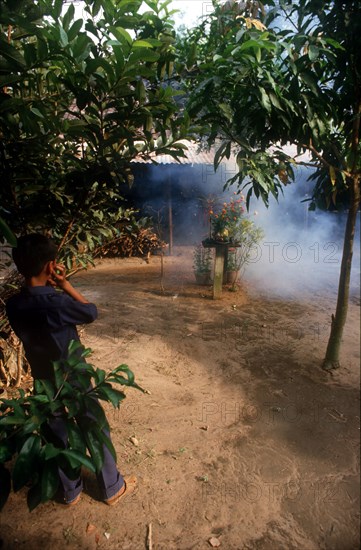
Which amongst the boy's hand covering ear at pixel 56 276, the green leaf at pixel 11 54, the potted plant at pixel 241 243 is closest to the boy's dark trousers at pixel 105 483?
the boy's hand covering ear at pixel 56 276

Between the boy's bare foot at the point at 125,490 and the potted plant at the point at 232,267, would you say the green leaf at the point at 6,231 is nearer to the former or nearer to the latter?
the boy's bare foot at the point at 125,490

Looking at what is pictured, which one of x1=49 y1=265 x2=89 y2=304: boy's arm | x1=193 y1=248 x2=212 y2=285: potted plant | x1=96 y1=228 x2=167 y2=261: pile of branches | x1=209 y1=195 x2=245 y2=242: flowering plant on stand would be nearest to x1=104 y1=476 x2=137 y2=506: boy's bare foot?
x1=49 y1=265 x2=89 y2=304: boy's arm

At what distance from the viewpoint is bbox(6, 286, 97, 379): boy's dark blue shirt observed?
1.88 metres

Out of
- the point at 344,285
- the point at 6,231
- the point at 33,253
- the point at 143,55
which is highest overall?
the point at 143,55

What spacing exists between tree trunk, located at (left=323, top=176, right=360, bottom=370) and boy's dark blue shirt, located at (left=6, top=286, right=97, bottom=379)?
321 centimetres

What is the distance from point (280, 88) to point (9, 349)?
3.23m

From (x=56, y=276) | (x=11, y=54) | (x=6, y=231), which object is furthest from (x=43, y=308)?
(x=11, y=54)

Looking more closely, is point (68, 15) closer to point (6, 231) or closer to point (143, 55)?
point (143, 55)

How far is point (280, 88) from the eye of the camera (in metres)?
2.78

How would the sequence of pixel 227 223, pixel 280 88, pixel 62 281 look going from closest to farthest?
pixel 62 281
pixel 280 88
pixel 227 223

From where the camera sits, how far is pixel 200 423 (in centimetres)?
340

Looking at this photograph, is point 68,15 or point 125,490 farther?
point 125,490

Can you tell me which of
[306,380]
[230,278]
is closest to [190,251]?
[230,278]

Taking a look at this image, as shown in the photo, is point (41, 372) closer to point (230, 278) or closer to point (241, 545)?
point (241, 545)
